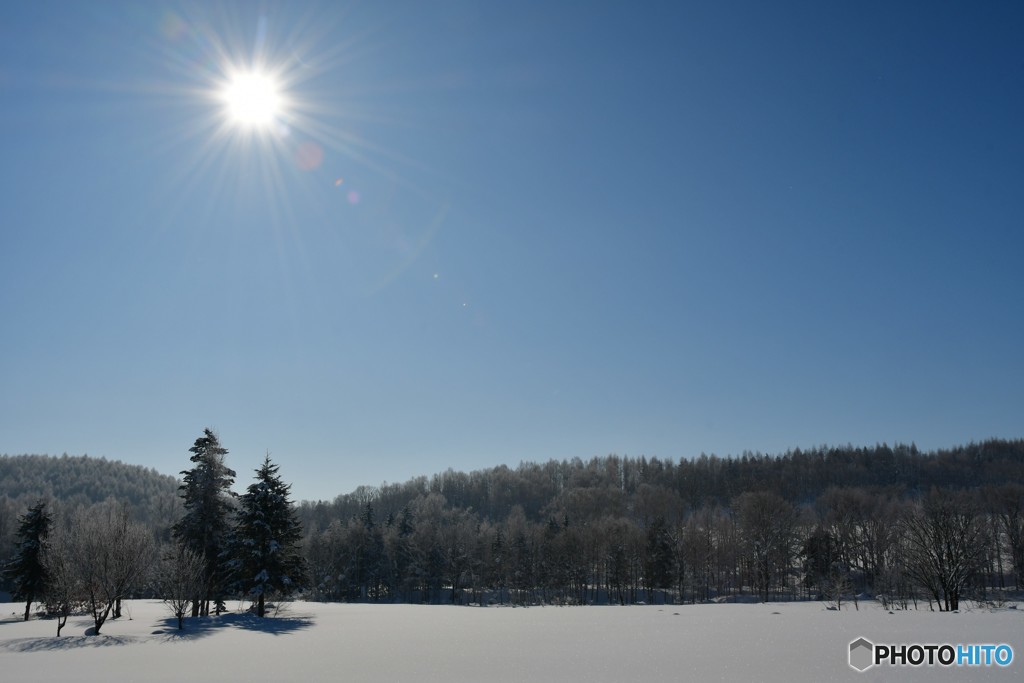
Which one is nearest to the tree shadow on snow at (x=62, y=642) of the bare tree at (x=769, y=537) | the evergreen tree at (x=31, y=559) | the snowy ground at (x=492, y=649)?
the snowy ground at (x=492, y=649)

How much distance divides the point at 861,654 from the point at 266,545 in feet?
122

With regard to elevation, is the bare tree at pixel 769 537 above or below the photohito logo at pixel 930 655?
below

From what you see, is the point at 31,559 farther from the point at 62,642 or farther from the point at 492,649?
the point at 492,649

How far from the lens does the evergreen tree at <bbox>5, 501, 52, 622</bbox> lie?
1880 inches

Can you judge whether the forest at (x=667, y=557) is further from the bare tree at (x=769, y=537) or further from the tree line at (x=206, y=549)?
the tree line at (x=206, y=549)

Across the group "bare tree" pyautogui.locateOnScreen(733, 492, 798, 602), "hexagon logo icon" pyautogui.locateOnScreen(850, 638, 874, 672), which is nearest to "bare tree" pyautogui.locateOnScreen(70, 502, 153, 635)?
"hexagon logo icon" pyautogui.locateOnScreen(850, 638, 874, 672)

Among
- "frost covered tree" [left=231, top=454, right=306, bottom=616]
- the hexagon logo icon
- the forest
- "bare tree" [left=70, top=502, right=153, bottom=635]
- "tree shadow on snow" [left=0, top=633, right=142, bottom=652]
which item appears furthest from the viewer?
the forest

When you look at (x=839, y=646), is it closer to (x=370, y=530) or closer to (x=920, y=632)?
(x=920, y=632)

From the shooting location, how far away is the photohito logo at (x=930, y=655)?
1927 cm

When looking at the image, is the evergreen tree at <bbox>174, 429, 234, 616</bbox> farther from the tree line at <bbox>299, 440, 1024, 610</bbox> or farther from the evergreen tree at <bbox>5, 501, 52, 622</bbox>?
the tree line at <bbox>299, 440, 1024, 610</bbox>

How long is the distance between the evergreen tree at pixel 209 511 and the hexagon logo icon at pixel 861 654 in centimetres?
3870

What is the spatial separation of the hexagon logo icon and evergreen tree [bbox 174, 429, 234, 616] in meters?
38.7

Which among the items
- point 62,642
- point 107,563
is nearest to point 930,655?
point 62,642

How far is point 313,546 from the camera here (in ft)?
304
